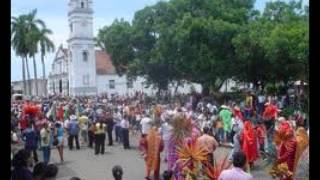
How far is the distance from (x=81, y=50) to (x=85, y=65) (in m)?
1.99

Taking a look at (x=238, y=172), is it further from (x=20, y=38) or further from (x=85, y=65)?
(x=85, y=65)

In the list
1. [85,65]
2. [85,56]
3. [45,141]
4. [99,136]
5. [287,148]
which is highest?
[85,56]

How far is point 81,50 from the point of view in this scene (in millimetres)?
71938

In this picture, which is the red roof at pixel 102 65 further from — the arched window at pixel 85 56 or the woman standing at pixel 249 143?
the woman standing at pixel 249 143

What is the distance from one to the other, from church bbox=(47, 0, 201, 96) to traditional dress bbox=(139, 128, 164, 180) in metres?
53.5

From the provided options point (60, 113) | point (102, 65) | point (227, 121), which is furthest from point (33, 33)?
point (227, 121)

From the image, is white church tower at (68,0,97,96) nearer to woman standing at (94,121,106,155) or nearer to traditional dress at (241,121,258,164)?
woman standing at (94,121,106,155)

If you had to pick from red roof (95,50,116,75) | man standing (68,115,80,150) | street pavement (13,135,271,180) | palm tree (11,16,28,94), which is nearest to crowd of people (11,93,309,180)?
man standing (68,115,80,150)

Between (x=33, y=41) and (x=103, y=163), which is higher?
(x=33, y=41)

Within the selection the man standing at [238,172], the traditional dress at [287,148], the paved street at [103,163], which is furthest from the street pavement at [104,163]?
the man standing at [238,172]

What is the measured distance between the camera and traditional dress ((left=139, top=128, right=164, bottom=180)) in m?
12.7

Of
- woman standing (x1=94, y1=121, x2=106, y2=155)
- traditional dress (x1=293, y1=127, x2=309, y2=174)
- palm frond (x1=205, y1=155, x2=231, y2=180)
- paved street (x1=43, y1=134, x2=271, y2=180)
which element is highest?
traditional dress (x1=293, y1=127, x2=309, y2=174)

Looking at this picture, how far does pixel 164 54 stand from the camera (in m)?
38.7

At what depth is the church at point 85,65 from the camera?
226 feet
